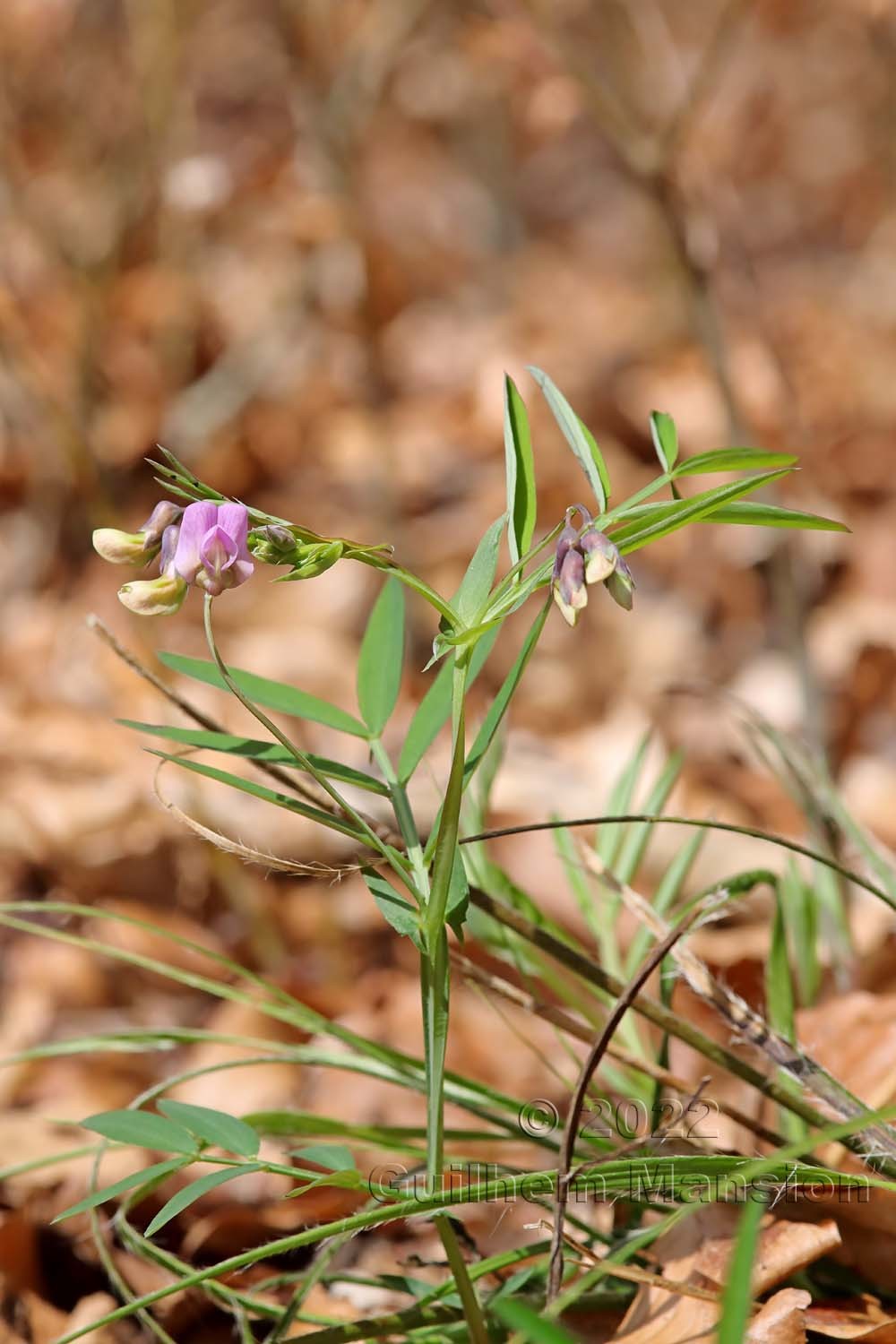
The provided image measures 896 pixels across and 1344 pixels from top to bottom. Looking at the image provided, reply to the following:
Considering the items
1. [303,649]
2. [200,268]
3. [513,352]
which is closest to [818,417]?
[513,352]

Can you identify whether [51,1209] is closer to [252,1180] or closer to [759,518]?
[252,1180]

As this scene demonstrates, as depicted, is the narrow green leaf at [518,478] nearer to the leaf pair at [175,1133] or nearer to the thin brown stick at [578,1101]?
the thin brown stick at [578,1101]

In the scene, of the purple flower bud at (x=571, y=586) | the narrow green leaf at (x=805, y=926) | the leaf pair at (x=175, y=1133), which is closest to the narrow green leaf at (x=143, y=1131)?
the leaf pair at (x=175, y=1133)

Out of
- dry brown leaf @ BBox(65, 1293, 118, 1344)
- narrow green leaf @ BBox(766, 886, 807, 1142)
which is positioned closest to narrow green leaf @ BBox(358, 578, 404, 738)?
narrow green leaf @ BBox(766, 886, 807, 1142)

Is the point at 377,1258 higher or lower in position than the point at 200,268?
lower

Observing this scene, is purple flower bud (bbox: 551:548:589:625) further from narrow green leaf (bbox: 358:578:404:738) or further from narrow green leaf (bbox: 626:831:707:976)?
narrow green leaf (bbox: 626:831:707:976)

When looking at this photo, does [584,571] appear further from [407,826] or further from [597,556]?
[407,826]

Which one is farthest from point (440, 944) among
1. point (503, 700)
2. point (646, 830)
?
point (646, 830)
